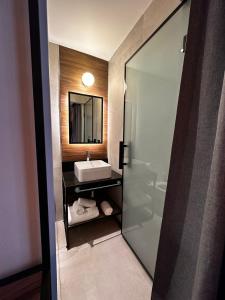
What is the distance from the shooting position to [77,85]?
172 cm

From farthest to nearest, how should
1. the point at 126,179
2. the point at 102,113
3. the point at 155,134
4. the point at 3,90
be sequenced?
the point at 102,113, the point at 126,179, the point at 155,134, the point at 3,90

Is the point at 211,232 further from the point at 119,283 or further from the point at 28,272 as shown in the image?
the point at 119,283

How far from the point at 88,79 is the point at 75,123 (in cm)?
60

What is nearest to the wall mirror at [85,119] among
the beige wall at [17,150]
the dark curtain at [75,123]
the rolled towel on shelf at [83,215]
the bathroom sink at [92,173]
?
the dark curtain at [75,123]

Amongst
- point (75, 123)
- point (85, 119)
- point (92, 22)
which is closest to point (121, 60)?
point (92, 22)

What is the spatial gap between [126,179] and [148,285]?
933mm

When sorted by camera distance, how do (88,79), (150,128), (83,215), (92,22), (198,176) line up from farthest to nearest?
1. (88,79)
2. (83,215)
3. (92,22)
4. (150,128)
5. (198,176)

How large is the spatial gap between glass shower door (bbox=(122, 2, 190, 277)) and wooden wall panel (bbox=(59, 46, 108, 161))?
0.55 metres

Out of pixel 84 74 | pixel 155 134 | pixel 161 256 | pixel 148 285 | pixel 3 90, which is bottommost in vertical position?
pixel 148 285

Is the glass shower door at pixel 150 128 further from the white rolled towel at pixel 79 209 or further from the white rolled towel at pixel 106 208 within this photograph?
the white rolled towel at pixel 79 209

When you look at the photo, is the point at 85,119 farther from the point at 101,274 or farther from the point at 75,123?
the point at 101,274

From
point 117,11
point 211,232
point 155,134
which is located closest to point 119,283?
point 211,232

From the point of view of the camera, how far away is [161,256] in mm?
836

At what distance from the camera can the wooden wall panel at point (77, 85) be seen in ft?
5.39
